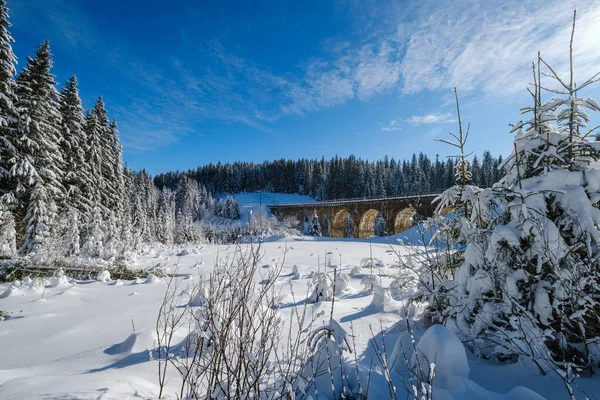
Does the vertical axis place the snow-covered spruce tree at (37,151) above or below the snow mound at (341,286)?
above

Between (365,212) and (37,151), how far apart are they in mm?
32078

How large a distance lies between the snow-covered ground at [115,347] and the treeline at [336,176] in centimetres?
4762

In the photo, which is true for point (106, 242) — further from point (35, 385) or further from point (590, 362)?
point (590, 362)

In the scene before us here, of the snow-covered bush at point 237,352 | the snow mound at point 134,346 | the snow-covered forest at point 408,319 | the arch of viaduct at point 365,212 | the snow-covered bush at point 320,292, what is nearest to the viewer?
the snow-covered bush at point 237,352

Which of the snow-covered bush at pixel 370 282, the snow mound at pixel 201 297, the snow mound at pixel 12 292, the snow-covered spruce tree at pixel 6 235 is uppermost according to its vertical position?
the snow-covered spruce tree at pixel 6 235

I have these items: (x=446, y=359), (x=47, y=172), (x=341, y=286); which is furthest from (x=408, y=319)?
(x=47, y=172)

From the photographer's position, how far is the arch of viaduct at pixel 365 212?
32562 millimetres

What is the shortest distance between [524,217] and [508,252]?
0.38 m

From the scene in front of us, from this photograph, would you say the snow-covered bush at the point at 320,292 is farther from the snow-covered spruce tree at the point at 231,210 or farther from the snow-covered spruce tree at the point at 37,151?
the snow-covered spruce tree at the point at 231,210

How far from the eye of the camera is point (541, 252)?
2.22 metres

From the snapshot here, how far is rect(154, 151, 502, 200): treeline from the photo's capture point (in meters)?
58.8

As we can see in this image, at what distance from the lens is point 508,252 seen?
2.47 meters

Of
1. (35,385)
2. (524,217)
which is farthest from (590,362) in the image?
(35,385)

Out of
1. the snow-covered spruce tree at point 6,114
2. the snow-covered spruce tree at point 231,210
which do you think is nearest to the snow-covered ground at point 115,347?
the snow-covered spruce tree at point 6,114
